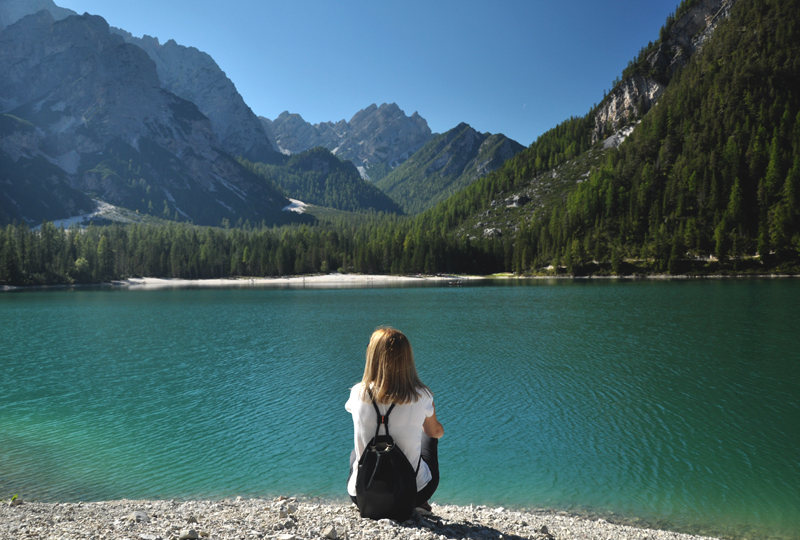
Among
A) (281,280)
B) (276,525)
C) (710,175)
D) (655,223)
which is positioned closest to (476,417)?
(276,525)

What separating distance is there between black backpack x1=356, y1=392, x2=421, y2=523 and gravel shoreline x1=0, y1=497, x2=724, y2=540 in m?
0.29

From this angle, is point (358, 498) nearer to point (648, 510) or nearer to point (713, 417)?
point (648, 510)

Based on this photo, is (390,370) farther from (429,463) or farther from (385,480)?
(429,463)

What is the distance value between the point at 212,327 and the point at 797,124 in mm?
174050

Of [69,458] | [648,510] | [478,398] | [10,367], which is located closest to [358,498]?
[648,510]

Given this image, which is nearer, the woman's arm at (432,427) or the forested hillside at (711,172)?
the woman's arm at (432,427)

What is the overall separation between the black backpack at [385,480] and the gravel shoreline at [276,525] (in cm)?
29

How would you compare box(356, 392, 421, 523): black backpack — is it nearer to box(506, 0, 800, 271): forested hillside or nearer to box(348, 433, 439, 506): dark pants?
box(348, 433, 439, 506): dark pants

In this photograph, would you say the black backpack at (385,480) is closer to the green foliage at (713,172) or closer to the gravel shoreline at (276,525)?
the gravel shoreline at (276,525)

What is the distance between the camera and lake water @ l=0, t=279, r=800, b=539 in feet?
42.2

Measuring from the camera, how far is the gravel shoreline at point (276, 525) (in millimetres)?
6523

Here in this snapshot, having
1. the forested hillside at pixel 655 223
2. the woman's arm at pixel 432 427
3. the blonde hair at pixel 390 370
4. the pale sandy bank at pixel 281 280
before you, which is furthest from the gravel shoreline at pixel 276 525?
the pale sandy bank at pixel 281 280

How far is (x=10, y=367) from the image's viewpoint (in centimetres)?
3145

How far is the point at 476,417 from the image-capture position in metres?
19.5
